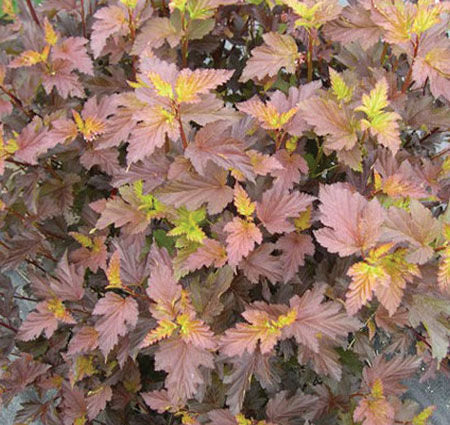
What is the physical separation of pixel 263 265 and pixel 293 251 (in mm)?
84

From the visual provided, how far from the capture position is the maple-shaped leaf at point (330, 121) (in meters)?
1.12

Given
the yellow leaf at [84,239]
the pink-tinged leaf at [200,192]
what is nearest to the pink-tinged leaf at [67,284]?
the yellow leaf at [84,239]

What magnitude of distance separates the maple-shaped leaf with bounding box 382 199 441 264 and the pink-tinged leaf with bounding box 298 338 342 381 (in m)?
0.34

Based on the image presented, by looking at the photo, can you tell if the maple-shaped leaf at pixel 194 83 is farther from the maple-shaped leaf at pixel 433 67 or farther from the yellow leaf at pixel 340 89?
the maple-shaped leaf at pixel 433 67

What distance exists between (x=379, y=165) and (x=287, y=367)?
0.76 m

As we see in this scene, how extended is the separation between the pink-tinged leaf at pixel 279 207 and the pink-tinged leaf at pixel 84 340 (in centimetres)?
53

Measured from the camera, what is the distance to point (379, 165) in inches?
46.0

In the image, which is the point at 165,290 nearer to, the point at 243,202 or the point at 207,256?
the point at 207,256

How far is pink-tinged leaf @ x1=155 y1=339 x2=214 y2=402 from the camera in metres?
1.01

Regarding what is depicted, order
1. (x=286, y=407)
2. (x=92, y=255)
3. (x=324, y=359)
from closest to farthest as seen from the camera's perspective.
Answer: (x=324, y=359) < (x=286, y=407) < (x=92, y=255)

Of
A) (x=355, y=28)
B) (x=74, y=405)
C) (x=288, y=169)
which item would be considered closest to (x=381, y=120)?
A: (x=288, y=169)

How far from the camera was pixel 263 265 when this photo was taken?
3.75 feet

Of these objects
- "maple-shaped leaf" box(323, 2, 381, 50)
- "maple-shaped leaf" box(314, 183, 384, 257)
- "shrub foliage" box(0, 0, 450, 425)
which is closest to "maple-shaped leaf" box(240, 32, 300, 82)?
"shrub foliage" box(0, 0, 450, 425)

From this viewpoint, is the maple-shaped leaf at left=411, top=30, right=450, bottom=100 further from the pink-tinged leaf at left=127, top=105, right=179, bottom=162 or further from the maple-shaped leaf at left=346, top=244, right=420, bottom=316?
the pink-tinged leaf at left=127, top=105, right=179, bottom=162
